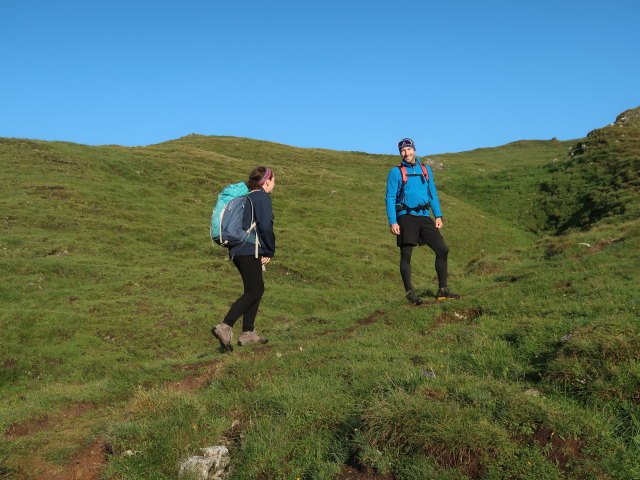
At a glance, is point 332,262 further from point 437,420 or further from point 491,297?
point 437,420

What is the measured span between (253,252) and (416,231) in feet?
13.2

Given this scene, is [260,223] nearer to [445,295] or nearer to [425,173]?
[425,173]

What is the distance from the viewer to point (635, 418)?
4645mm

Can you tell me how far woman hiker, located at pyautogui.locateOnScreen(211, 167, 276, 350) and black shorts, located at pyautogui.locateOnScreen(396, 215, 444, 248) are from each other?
334 cm

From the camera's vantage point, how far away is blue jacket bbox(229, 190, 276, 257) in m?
8.69

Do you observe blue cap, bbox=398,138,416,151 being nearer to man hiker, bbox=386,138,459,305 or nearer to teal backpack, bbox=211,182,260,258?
man hiker, bbox=386,138,459,305

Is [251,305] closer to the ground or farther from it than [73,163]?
closer to the ground

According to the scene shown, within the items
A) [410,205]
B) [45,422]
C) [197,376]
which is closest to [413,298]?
[410,205]

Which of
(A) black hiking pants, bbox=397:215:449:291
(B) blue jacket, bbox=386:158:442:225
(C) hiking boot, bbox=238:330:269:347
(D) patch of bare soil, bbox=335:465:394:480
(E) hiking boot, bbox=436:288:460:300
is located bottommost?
(C) hiking boot, bbox=238:330:269:347

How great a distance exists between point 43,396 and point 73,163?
3772cm

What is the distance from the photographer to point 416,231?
1084cm

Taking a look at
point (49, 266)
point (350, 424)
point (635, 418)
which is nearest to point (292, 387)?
point (350, 424)

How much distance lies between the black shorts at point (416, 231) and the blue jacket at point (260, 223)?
11.2 ft

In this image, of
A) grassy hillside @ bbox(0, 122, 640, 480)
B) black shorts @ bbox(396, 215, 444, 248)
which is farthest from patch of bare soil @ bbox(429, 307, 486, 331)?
black shorts @ bbox(396, 215, 444, 248)
